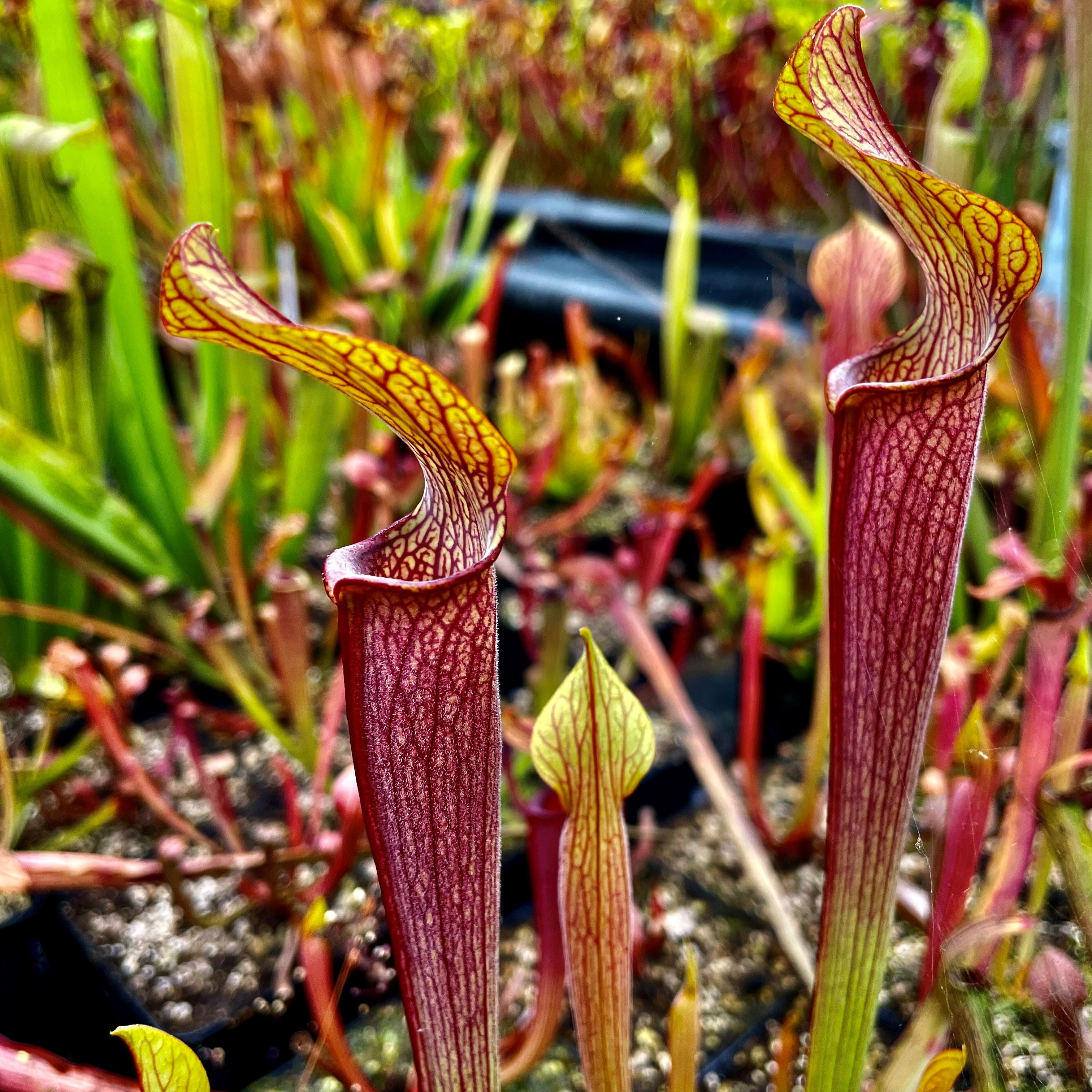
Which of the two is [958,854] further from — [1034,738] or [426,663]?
[426,663]

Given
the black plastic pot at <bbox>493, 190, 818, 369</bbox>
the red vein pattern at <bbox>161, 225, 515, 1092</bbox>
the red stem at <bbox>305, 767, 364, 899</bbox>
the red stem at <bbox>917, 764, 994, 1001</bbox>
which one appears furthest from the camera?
the black plastic pot at <bbox>493, 190, 818, 369</bbox>

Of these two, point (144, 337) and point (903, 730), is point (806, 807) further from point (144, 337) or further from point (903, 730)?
point (144, 337)

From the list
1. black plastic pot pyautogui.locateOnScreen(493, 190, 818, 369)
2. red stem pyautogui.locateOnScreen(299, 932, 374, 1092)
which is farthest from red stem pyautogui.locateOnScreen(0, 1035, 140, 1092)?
black plastic pot pyautogui.locateOnScreen(493, 190, 818, 369)

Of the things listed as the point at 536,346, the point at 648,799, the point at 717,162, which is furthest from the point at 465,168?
the point at 648,799

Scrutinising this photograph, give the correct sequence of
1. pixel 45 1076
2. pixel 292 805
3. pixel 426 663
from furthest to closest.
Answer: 1. pixel 292 805
2. pixel 45 1076
3. pixel 426 663

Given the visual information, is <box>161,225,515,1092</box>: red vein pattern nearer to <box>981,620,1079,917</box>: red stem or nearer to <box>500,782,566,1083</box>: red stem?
<box>500,782,566,1083</box>: red stem

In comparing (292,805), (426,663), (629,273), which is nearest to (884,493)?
(426,663)
